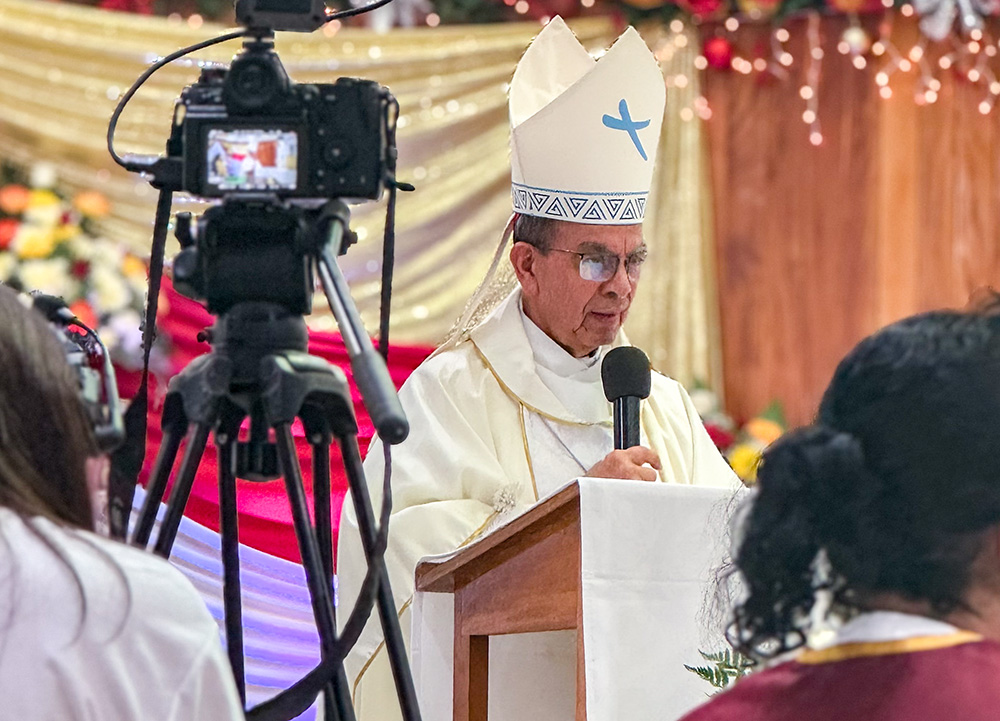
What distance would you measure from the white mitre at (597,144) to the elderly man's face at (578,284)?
0.04 metres

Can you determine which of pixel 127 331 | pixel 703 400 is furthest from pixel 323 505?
pixel 703 400

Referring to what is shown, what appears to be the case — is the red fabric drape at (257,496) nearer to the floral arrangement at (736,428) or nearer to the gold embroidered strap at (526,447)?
the gold embroidered strap at (526,447)

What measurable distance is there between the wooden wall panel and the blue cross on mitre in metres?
3.08

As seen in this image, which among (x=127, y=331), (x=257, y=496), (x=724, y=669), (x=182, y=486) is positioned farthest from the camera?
(x=127, y=331)

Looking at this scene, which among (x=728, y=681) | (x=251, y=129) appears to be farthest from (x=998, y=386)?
(x=728, y=681)

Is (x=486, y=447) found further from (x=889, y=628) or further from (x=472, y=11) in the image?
(x=472, y=11)

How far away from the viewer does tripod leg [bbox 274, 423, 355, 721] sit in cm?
202

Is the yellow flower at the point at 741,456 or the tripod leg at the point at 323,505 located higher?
the tripod leg at the point at 323,505

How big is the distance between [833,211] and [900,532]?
533cm

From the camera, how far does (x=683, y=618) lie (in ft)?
8.83

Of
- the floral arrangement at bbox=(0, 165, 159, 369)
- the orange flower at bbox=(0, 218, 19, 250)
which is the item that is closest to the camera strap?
the floral arrangement at bbox=(0, 165, 159, 369)

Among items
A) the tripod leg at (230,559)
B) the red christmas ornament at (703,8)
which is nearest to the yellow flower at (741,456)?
the red christmas ornament at (703,8)

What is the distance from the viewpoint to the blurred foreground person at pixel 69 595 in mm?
1569

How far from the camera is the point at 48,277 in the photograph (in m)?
5.52
